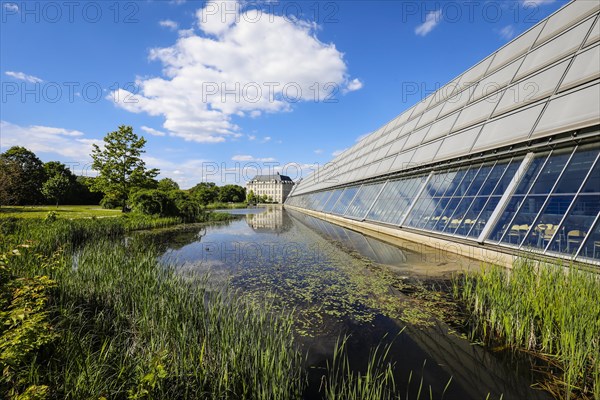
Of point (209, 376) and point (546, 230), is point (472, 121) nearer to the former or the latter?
point (546, 230)

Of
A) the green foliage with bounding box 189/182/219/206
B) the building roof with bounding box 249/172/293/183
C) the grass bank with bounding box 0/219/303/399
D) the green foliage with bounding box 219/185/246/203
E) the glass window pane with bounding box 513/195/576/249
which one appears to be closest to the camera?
the grass bank with bounding box 0/219/303/399

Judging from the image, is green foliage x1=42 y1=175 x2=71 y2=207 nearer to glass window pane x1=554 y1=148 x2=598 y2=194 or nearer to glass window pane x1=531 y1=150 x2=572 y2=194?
glass window pane x1=531 y1=150 x2=572 y2=194

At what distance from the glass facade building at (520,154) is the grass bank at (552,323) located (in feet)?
9.40

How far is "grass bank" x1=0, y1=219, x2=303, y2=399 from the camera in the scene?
2.60 meters

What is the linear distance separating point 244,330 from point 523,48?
61.8 feet

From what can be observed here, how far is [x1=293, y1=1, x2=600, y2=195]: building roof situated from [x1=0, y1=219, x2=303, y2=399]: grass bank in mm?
10804

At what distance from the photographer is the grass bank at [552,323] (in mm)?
3148

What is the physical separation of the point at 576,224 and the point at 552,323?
4.68 m

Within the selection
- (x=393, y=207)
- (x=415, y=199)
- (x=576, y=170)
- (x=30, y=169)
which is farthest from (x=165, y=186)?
(x=576, y=170)

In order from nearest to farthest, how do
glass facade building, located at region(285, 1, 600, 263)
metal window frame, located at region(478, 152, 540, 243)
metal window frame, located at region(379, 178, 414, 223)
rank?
glass facade building, located at region(285, 1, 600, 263) < metal window frame, located at region(478, 152, 540, 243) < metal window frame, located at region(379, 178, 414, 223)

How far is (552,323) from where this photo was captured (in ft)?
12.6

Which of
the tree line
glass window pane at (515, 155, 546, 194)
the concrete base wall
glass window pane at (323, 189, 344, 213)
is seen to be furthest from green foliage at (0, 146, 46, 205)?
glass window pane at (515, 155, 546, 194)

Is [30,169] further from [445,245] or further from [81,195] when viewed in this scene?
[445,245]

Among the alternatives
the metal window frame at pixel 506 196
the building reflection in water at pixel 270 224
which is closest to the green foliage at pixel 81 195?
the building reflection in water at pixel 270 224
